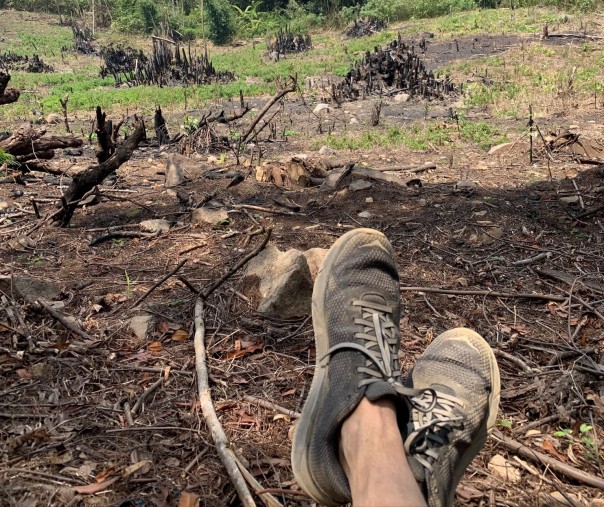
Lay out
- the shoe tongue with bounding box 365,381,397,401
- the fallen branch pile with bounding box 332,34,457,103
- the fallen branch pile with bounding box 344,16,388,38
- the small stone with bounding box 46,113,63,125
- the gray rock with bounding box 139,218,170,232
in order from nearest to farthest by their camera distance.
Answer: the shoe tongue with bounding box 365,381,397,401
the gray rock with bounding box 139,218,170,232
the small stone with bounding box 46,113,63,125
the fallen branch pile with bounding box 332,34,457,103
the fallen branch pile with bounding box 344,16,388,38

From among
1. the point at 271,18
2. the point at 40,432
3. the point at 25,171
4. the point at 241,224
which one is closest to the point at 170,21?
the point at 271,18

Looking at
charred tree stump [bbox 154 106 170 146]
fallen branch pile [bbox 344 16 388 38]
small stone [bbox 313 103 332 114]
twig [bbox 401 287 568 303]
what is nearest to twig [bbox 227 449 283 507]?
twig [bbox 401 287 568 303]

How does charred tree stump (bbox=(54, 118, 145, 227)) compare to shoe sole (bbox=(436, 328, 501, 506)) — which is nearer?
shoe sole (bbox=(436, 328, 501, 506))

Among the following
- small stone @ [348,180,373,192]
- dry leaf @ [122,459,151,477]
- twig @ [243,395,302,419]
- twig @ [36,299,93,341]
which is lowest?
small stone @ [348,180,373,192]

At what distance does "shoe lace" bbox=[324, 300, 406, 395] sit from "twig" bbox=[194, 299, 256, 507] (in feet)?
1.38

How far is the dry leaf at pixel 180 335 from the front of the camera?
226 centimetres

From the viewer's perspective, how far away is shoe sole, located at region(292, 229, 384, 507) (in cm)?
136

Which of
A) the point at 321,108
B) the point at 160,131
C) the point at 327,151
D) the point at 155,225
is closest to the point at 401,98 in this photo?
the point at 321,108

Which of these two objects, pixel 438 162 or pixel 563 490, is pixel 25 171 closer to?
pixel 438 162

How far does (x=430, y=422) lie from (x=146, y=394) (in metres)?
1.00

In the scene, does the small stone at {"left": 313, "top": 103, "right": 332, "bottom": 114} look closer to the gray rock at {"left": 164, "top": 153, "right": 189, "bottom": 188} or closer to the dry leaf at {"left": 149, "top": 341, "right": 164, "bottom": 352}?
the gray rock at {"left": 164, "top": 153, "right": 189, "bottom": 188}

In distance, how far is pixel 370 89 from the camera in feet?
36.4

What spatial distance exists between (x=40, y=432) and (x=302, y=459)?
820 mm

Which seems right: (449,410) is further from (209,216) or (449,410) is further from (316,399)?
(209,216)
